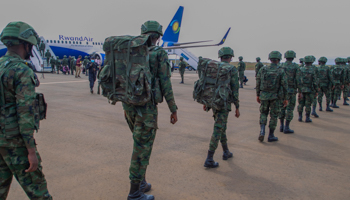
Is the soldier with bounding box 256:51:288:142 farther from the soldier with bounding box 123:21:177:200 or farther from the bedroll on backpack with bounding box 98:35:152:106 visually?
the bedroll on backpack with bounding box 98:35:152:106

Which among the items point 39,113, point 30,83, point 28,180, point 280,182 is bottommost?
point 280,182

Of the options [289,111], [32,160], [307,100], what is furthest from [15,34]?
[307,100]

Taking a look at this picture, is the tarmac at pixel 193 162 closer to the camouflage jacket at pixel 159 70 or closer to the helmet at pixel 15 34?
the camouflage jacket at pixel 159 70

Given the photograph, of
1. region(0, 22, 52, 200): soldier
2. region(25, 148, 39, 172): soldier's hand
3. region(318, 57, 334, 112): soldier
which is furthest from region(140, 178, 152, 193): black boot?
region(318, 57, 334, 112): soldier

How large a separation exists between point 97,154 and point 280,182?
2997mm

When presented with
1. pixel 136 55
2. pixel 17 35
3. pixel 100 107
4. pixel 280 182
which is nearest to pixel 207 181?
pixel 280 182

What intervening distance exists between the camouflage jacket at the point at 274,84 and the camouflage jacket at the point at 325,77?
467cm

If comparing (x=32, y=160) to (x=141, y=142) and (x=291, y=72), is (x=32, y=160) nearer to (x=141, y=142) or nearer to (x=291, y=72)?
(x=141, y=142)

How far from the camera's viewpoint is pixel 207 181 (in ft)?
12.3

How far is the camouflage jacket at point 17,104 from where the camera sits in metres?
2.15

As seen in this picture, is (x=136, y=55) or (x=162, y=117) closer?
(x=136, y=55)

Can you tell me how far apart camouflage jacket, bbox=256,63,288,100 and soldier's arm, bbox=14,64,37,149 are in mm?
4734

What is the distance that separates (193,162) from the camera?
4426 mm

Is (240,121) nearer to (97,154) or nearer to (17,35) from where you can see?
(97,154)
